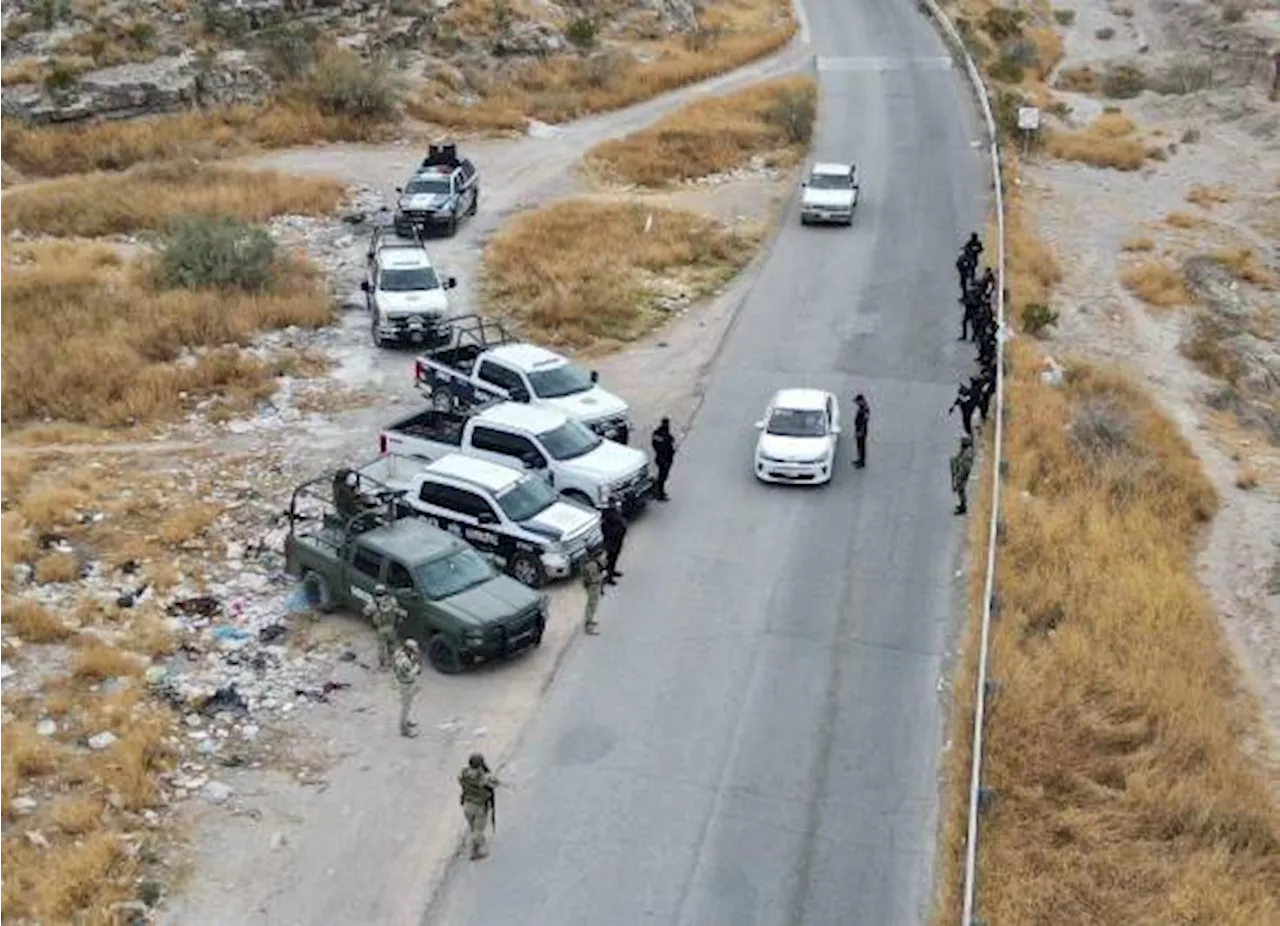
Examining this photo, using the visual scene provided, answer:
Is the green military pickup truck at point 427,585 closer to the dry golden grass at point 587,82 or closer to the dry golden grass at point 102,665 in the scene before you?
the dry golden grass at point 102,665

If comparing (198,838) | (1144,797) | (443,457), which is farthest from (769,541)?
(198,838)

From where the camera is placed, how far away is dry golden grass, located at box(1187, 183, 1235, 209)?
1812 inches

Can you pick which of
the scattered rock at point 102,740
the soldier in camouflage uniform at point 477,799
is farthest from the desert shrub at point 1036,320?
the scattered rock at point 102,740

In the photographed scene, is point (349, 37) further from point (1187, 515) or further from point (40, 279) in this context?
point (1187, 515)

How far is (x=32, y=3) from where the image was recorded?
50625mm

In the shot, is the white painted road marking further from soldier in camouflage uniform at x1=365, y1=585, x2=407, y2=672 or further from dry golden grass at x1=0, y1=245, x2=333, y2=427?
soldier in camouflage uniform at x1=365, y1=585, x2=407, y2=672

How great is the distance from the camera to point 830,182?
134ft

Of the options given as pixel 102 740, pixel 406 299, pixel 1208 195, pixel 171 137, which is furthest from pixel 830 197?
pixel 102 740

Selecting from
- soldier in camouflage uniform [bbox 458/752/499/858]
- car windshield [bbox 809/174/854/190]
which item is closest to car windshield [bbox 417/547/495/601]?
soldier in camouflage uniform [bbox 458/752/499/858]

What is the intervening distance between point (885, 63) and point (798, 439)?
128 feet

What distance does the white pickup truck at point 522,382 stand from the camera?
2558 cm

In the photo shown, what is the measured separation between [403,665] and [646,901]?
4065mm

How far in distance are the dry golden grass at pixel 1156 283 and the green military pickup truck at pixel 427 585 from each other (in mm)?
22207

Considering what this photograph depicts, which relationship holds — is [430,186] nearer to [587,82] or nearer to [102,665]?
[587,82]
